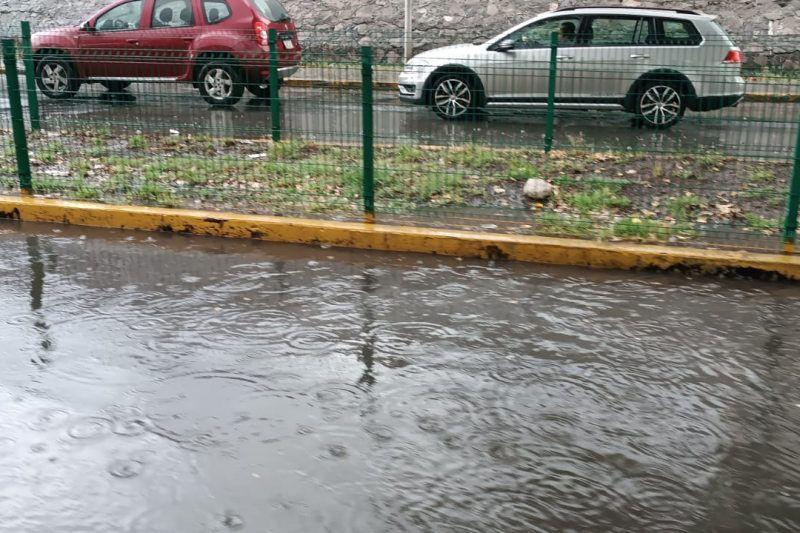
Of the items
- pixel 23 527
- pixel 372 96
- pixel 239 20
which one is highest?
pixel 239 20

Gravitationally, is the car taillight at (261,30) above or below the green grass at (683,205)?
above

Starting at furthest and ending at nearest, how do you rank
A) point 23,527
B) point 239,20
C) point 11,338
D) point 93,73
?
1. point 239,20
2. point 93,73
3. point 11,338
4. point 23,527

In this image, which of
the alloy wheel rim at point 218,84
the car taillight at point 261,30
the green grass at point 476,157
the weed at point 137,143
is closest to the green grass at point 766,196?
the green grass at point 476,157

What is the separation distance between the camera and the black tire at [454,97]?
27.5 feet

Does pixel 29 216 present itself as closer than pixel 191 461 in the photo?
No

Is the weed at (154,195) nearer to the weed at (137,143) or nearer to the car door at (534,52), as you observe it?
the weed at (137,143)

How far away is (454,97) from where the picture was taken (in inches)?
322

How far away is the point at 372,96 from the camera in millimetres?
6965

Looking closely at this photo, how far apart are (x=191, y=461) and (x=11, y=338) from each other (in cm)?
195

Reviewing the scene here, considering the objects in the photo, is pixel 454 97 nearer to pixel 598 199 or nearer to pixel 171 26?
pixel 598 199

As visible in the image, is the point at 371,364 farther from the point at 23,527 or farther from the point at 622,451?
the point at 23,527

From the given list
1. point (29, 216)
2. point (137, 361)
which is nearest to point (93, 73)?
point (29, 216)

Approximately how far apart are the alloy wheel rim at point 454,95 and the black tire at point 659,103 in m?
1.88

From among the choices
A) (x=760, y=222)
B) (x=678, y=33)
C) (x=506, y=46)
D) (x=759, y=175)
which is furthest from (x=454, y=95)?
(x=678, y=33)
